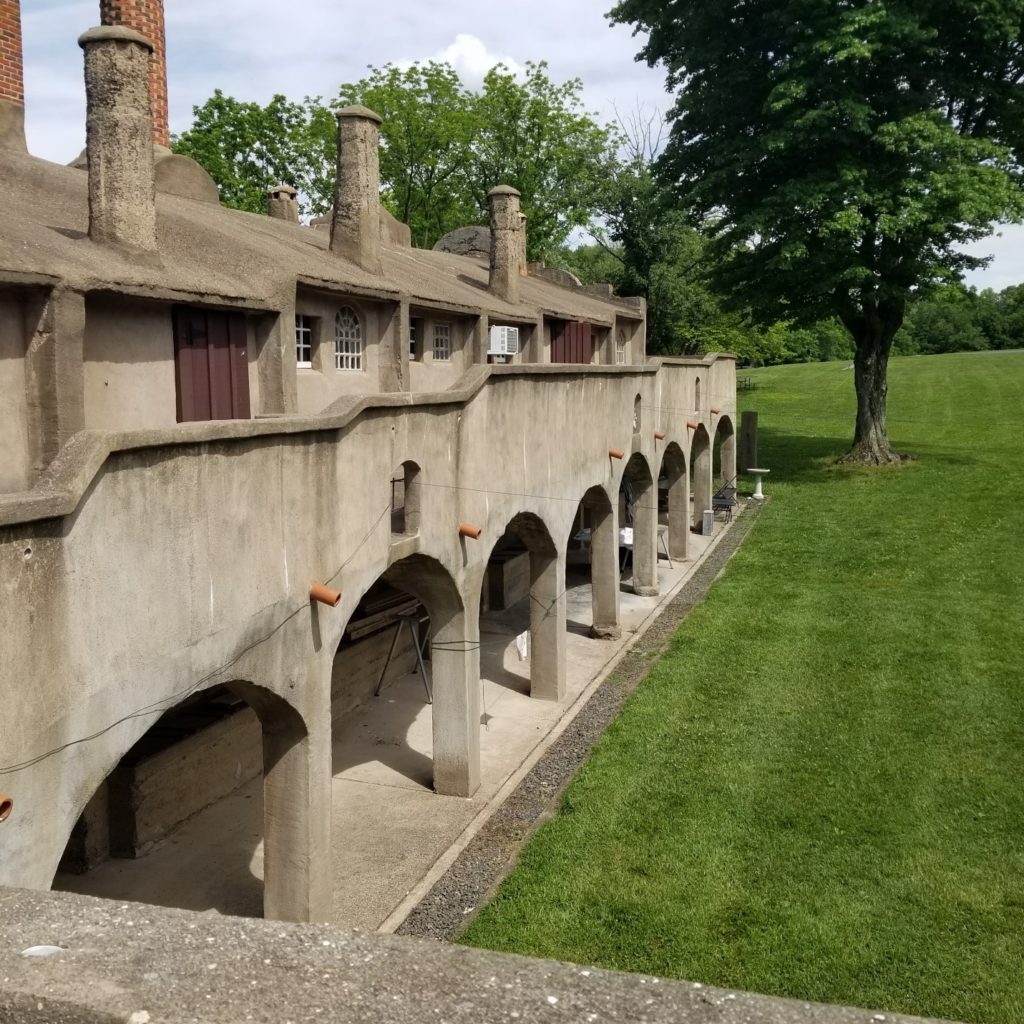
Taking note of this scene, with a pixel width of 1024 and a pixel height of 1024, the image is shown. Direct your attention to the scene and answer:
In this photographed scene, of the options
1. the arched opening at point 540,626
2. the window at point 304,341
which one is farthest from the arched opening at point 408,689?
the window at point 304,341

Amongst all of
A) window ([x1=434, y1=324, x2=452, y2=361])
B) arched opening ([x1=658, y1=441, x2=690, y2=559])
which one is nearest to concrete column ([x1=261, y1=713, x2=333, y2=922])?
window ([x1=434, y1=324, x2=452, y2=361])

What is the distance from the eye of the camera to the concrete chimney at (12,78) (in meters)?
14.9

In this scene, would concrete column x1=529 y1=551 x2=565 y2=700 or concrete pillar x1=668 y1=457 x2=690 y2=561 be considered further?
concrete pillar x1=668 y1=457 x2=690 y2=561

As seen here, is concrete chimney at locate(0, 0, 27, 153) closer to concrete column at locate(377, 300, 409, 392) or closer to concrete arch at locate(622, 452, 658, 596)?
concrete column at locate(377, 300, 409, 392)

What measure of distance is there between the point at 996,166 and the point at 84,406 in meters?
29.3

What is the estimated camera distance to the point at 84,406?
11.1m

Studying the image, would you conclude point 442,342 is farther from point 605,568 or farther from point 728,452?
point 728,452

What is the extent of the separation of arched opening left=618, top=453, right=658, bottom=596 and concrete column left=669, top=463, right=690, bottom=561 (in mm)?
2879

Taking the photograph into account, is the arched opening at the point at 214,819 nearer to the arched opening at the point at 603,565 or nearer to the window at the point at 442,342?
the arched opening at the point at 603,565

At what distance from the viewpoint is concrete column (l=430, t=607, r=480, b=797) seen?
44.4 ft

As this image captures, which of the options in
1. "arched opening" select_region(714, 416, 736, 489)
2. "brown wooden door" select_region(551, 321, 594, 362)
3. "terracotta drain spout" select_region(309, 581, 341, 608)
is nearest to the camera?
"terracotta drain spout" select_region(309, 581, 341, 608)

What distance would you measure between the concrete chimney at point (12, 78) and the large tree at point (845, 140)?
19.9 meters

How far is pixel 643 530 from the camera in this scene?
77.7ft

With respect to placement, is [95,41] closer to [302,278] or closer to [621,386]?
[302,278]
